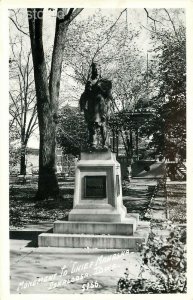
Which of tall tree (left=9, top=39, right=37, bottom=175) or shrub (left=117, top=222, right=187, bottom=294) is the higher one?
tall tree (left=9, top=39, right=37, bottom=175)

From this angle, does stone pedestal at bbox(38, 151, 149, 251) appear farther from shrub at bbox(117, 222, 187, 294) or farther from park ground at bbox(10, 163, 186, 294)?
shrub at bbox(117, 222, 187, 294)

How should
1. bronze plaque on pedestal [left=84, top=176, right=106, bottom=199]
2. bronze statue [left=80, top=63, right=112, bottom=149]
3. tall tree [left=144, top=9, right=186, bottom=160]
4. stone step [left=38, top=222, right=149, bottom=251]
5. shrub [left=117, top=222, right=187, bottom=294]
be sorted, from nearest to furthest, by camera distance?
shrub [left=117, top=222, right=187, bottom=294]
stone step [left=38, top=222, right=149, bottom=251]
tall tree [left=144, top=9, right=186, bottom=160]
bronze plaque on pedestal [left=84, top=176, right=106, bottom=199]
bronze statue [left=80, top=63, right=112, bottom=149]

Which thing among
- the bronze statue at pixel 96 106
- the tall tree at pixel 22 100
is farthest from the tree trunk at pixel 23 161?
the bronze statue at pixel 96 106

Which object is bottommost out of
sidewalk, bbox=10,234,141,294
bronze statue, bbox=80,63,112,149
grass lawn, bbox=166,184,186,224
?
sidewalk, bbox=10,234,141,294

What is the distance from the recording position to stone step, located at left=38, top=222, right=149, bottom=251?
7.80 meters

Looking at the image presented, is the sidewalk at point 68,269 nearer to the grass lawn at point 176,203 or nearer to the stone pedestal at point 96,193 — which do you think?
the stone pedestal at point 96,193

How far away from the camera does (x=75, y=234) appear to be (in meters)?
8.15

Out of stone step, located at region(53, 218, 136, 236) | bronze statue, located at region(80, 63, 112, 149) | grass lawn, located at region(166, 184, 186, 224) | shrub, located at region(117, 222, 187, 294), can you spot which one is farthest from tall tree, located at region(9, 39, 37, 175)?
shrub, located at region(117, 222, 187, 294)

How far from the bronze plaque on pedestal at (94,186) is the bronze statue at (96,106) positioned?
0.67 metres

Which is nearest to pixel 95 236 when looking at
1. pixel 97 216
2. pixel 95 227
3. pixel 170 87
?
pixel 95 227

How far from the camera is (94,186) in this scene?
845 cm
